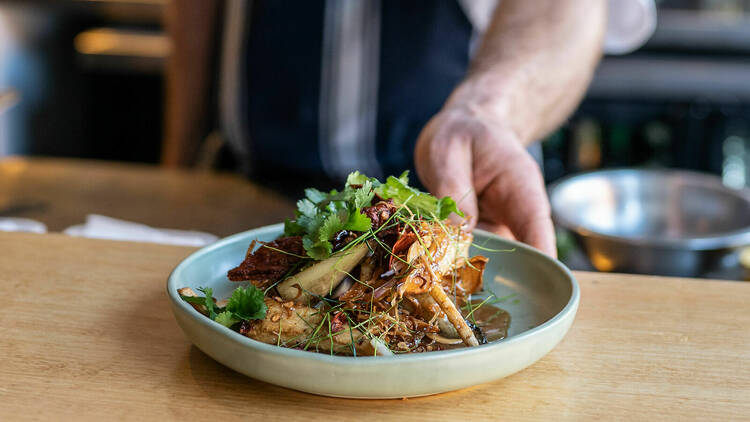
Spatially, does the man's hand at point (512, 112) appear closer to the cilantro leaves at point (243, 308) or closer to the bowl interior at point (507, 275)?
the bowl interior at point (507, 275)

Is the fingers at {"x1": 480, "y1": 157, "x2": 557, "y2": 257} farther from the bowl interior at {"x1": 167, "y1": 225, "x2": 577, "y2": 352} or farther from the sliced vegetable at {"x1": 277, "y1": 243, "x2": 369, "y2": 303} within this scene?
the sliced vegetable at {"x1": 277, "y1": 243, "x2": 369, "y2": 303}

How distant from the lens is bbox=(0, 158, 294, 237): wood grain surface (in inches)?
61.1

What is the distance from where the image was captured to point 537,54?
1.56 metres

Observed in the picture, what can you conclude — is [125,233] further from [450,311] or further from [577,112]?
[577,112]

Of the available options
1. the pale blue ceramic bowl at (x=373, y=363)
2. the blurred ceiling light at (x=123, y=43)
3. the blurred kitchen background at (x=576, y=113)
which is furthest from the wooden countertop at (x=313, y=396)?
the blurred ceiling light at (x=123, y=43)

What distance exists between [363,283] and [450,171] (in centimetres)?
37

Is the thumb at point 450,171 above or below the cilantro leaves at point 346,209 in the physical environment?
below

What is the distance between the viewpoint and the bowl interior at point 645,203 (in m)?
1.47

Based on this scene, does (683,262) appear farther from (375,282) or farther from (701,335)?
(375,282)

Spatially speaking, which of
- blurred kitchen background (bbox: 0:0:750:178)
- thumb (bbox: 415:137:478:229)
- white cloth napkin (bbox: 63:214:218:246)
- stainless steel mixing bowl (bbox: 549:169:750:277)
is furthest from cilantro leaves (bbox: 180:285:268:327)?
blurred kitchen background (bbox: 0:0:750:178)

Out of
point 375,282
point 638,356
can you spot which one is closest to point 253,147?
point 375,282

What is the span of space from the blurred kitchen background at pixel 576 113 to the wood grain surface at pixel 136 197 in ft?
3.08

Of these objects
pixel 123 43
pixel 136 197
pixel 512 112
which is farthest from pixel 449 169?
pixel 123 43

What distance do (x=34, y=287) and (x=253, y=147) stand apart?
1076 mm
